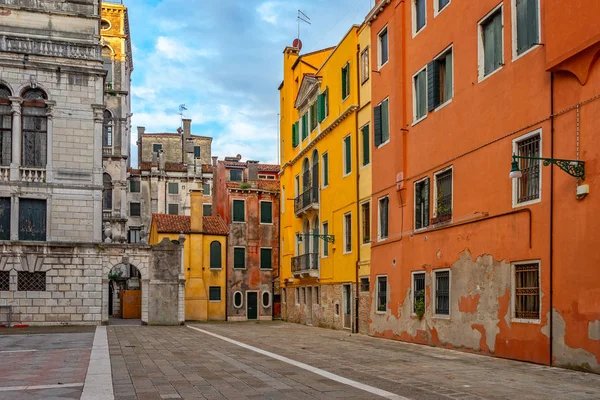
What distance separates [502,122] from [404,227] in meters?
6.34

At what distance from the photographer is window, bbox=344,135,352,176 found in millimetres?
27094

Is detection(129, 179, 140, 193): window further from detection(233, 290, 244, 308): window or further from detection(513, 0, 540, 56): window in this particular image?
detection(513, 0, 540, 56): window

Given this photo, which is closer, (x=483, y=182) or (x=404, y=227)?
(x=483, y=182)

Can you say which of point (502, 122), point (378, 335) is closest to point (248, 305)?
point (378, 335)

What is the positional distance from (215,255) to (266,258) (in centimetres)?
334

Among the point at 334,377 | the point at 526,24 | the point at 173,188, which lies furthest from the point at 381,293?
the point at 173,188

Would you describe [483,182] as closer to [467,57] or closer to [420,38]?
[467,57]

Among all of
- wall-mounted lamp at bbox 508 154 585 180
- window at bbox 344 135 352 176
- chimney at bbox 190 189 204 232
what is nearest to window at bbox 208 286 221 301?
chimney at bbox 190 189 204 232

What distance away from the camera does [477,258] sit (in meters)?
16.3

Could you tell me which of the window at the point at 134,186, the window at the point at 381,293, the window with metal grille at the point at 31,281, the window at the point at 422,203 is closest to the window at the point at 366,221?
the window at the point at 381,293

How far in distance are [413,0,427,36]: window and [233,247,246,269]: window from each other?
81.4ft

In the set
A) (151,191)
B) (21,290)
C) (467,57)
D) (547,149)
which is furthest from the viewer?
(151,191)

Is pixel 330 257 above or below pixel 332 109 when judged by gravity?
below

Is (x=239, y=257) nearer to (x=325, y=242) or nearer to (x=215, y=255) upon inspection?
(x=215, y=255)
